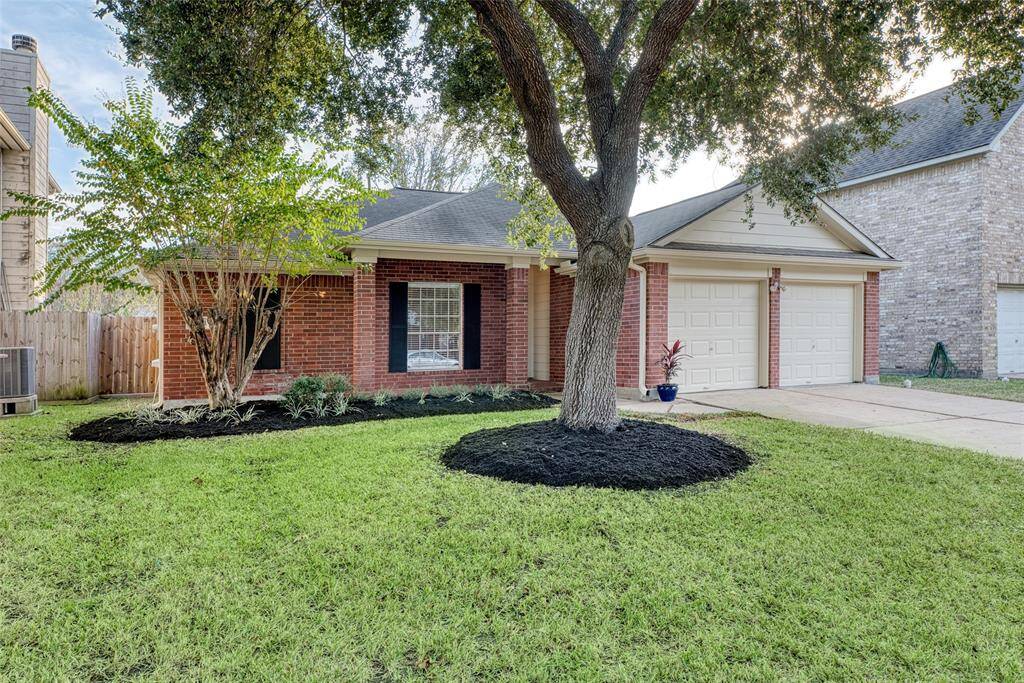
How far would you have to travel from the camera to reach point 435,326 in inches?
436

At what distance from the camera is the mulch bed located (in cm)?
684

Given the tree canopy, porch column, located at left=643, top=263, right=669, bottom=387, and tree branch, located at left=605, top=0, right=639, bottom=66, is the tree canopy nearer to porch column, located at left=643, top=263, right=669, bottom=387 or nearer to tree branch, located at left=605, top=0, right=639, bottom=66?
tree branch, located at left=605, top=0, right=639, bottom=66

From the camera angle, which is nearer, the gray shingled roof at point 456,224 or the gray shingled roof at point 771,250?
the gray shingled roof at point 456,224

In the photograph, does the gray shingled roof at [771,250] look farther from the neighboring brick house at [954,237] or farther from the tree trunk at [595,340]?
the tree trunk at [595,340]

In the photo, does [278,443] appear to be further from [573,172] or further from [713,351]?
[713,351]

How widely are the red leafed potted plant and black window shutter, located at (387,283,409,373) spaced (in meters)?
4.71

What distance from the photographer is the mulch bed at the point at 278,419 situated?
6840 millimetres

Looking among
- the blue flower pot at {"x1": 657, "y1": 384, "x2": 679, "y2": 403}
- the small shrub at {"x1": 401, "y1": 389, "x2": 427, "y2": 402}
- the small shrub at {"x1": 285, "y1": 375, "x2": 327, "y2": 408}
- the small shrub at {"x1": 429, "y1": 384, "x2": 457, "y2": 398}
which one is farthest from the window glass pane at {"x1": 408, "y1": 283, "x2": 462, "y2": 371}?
the blue flower pot at {"x1": 657, "y1": 384, "x2": 679, "y2": 403}

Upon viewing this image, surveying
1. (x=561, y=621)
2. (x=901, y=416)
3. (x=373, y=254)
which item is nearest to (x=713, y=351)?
(x=901, y=416)

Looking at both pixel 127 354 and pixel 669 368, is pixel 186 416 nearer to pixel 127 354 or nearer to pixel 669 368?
pixel 127 354

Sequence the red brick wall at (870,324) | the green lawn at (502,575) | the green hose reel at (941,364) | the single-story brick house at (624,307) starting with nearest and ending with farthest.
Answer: the green lawn at (502,575) < the single-story brick house at (624,307) < the red brick wall at (870,324) < the green hose reel at (941,364)

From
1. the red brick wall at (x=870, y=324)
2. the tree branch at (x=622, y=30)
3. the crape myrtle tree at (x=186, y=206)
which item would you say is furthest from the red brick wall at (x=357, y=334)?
the red brick wall at (x=870, y=324)

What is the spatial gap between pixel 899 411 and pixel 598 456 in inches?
237

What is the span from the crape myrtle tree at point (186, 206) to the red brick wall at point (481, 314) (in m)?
2.36
